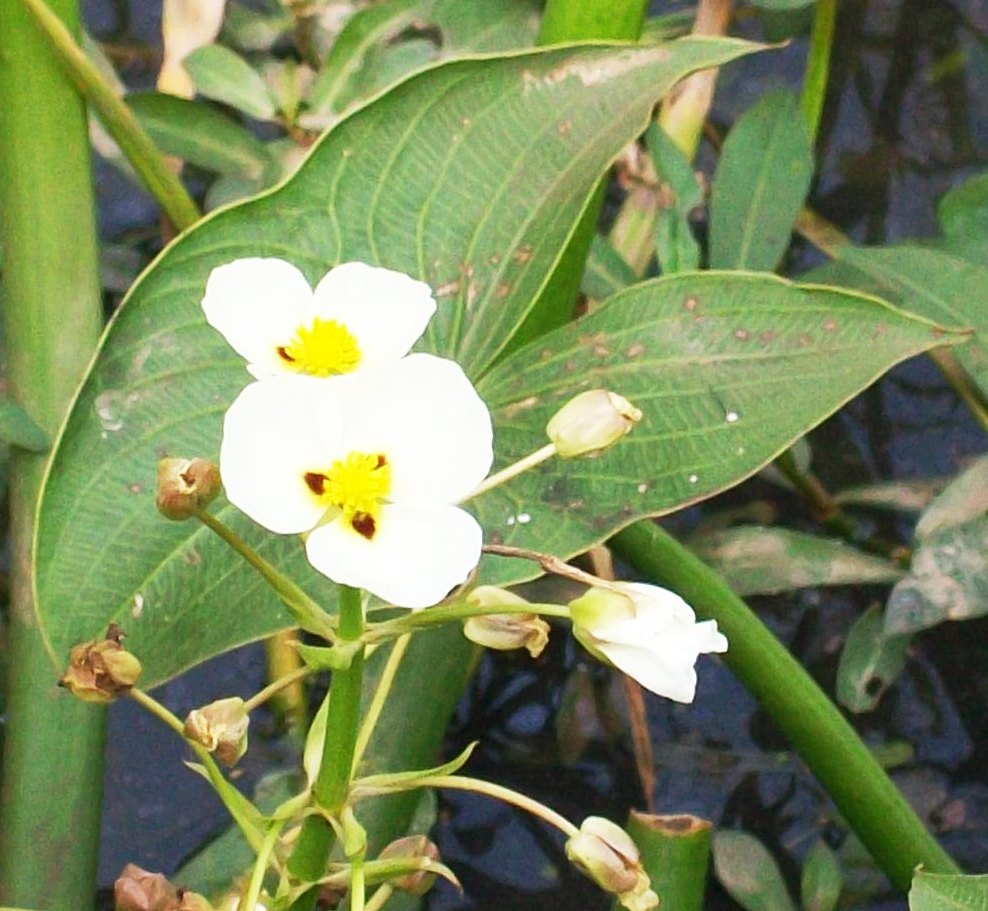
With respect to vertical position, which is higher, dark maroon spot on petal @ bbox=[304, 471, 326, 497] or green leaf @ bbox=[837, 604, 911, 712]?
dark maroon spot on petal @ bbox=[304, 471, 326, 497]

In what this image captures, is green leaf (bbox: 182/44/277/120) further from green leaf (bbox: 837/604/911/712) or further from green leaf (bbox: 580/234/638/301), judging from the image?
green leaf (bbox: 837/604/911/712)

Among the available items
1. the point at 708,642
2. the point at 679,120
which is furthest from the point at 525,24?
the point at 708,642

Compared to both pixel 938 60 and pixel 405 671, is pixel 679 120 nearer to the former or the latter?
pixel 938 60

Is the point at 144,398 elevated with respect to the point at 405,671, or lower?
elevated

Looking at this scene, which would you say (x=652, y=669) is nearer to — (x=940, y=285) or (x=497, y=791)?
(x=497, y=791)

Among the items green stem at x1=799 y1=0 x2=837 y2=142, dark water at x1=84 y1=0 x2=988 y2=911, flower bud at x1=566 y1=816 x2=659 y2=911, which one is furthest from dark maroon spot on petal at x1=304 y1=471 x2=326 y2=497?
green stem at x1=799 y1=0 x2=837 y2=142

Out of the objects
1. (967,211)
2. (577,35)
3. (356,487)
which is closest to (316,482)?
(356,487)

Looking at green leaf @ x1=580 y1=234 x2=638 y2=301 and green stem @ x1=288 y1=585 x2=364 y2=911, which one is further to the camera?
green leaf @ x1=580 y1=234 x2=638 y2=301
